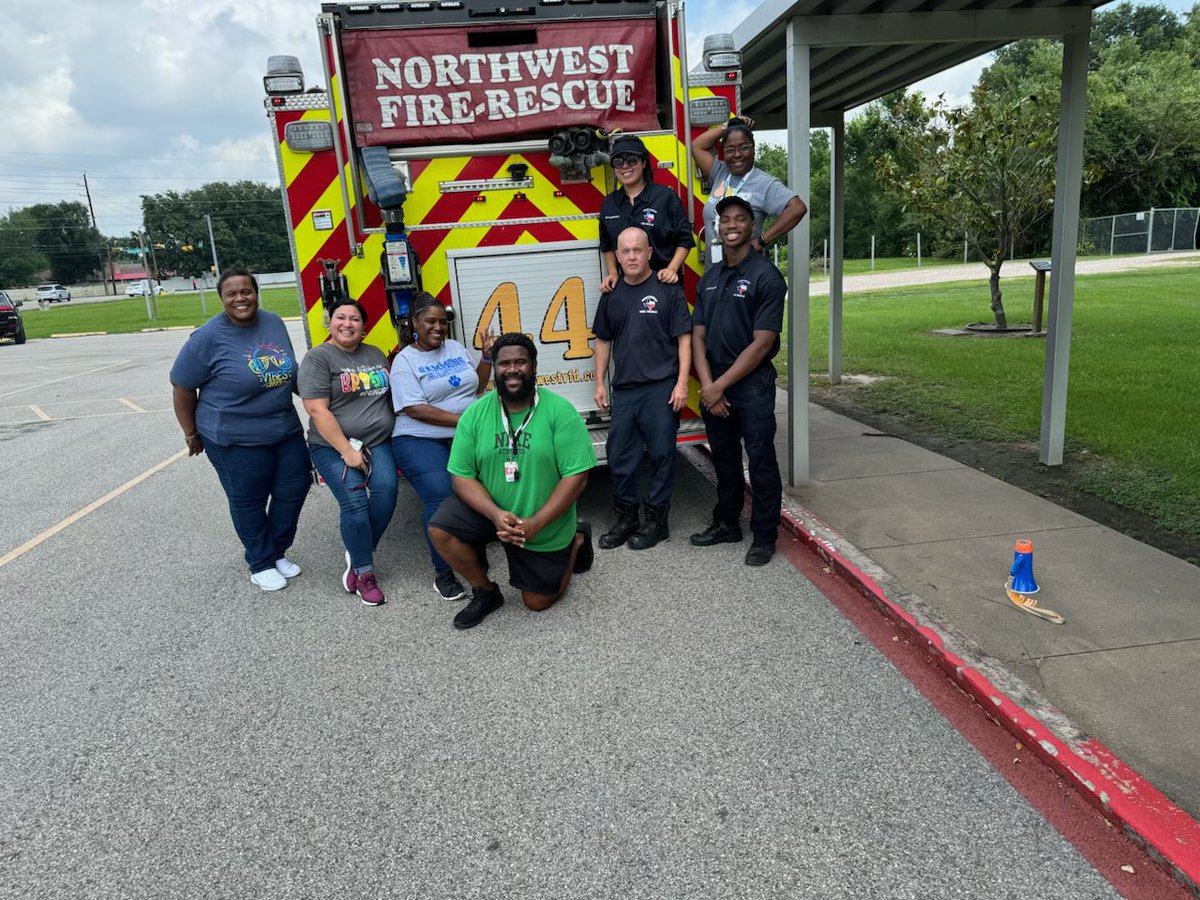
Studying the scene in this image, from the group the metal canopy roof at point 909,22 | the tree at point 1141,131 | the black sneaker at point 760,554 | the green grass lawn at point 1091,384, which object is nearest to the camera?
the black sneaker at point 760,554

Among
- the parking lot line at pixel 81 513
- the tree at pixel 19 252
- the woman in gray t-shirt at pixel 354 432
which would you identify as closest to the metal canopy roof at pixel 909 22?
the woman in gray t-shirt at pixel 354 432

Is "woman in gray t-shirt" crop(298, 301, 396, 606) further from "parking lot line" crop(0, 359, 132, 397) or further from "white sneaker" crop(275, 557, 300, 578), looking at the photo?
"parking lot line" crop(0, 359, 132, 397)

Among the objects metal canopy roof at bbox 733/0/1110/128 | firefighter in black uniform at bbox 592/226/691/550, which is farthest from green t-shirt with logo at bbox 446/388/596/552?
metal canopy roof at bbox 733/0/1110/128

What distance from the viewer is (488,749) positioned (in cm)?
320

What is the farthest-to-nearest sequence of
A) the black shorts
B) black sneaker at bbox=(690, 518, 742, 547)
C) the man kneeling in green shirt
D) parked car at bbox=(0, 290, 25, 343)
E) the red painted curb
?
parked car at bbox=(0, 290, 25, 343)
black sneaker at bbox=(690, 518, 742, 547)
the black shorts
the man kneeling in green shirt
the red painted curb

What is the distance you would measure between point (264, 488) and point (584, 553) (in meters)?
1.93

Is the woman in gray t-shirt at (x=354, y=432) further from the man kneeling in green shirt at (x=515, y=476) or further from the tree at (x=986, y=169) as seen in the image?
the tree at (x=986, y=169)

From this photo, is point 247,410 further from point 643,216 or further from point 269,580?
point 643,216

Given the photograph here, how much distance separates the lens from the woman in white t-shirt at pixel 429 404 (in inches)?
186

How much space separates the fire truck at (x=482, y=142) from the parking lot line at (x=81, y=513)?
9.14 feet

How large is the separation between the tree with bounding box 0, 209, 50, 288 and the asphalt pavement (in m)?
113

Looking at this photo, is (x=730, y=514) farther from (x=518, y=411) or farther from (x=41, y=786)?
(x=41, y=786)

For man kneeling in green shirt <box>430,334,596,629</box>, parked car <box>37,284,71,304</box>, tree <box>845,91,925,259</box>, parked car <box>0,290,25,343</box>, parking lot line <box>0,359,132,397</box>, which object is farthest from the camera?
parked car <box>37,284,71,304</box>

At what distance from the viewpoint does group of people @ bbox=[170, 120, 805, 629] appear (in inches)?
167
